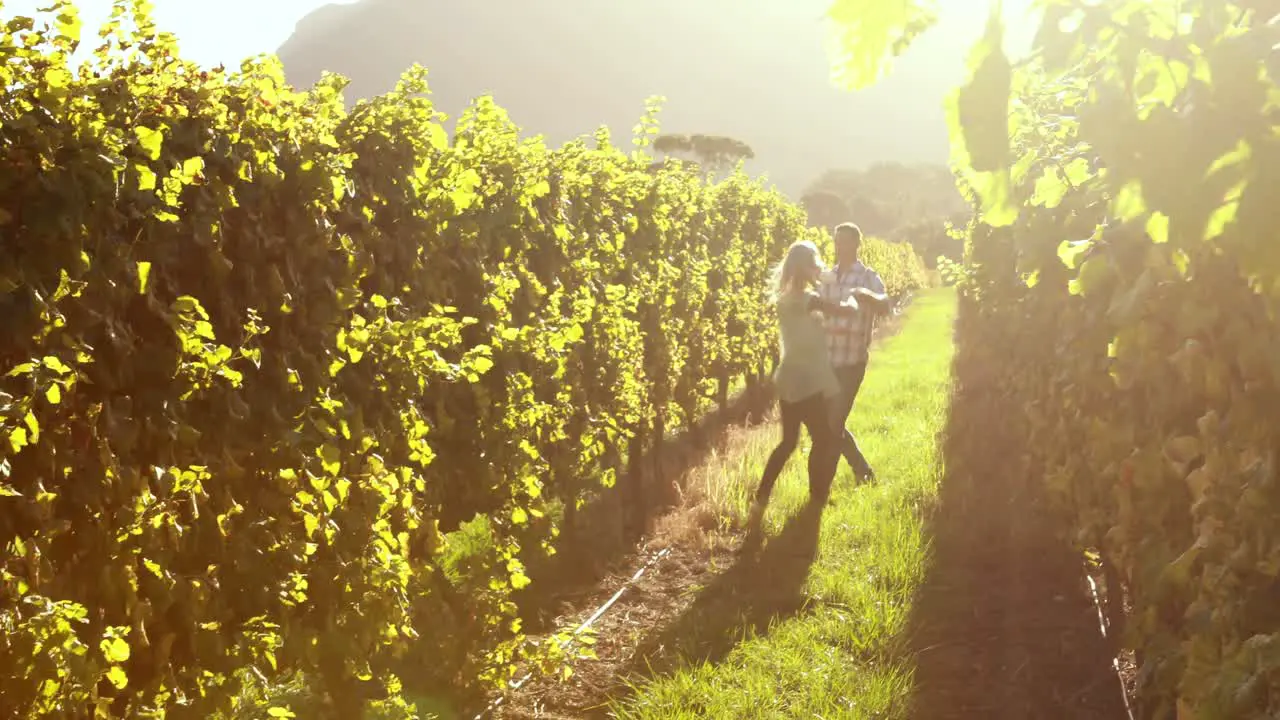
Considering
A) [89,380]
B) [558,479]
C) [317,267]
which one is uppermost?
[317,267]

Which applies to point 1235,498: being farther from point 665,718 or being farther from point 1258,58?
point 665,718

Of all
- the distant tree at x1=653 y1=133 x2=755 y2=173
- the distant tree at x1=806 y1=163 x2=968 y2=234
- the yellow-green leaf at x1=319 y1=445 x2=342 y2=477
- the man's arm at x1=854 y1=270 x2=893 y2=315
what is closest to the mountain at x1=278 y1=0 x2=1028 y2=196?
the distant tree at x1=806 y1=163 x2=968 y2=234

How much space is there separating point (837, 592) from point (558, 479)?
201 centimetres

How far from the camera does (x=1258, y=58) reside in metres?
1.67

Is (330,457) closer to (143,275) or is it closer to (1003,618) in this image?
(143,275)

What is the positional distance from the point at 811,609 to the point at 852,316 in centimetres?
314

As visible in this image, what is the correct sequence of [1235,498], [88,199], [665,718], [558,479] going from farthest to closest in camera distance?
[558,479] → [665,718] → [1235,498] → [88,199]

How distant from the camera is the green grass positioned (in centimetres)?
496

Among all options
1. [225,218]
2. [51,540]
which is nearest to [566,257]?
[225,218]

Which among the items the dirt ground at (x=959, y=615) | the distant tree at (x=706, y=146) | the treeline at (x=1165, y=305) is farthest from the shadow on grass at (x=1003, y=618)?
the distant tree at (x=706, y=146)

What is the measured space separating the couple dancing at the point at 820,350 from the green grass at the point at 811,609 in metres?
0.32

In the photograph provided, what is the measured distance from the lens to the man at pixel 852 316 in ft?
28.2

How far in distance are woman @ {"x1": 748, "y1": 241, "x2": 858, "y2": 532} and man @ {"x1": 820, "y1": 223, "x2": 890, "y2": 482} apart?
666 mm

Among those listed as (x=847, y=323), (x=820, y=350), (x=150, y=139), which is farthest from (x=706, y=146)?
(x=150, y=139)
